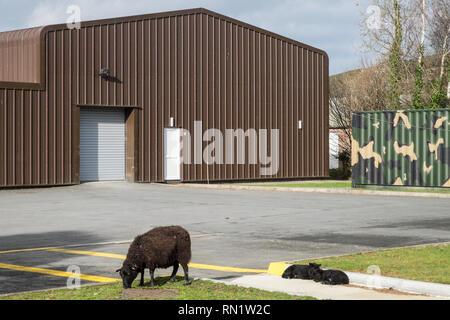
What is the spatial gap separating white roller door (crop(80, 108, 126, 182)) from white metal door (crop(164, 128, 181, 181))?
2.18 m

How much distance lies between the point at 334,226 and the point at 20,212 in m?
9.15

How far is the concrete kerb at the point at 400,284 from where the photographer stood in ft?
29.5

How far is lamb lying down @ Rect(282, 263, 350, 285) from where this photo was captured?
9.77 m

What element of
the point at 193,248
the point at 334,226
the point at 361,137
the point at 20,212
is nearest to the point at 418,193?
the point at 361,137

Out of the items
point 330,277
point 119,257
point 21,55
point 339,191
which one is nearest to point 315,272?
point 330,277

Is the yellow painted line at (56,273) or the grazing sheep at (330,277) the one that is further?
the yellow painted line at (56,273)

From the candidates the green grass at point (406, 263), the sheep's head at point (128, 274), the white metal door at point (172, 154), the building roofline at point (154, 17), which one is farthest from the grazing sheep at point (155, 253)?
the white metal door at point (172, 154)

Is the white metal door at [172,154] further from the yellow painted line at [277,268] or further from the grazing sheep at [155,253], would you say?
the grazing sheep at [155,253]

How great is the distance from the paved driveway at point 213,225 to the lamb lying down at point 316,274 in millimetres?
1044

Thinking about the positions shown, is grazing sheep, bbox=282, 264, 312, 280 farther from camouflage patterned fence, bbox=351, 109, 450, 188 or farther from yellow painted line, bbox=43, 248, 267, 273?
camouflage patterned fence, bbox=351, 109, 450, 188

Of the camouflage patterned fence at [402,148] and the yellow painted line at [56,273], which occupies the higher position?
the camouflage patterned fence at [402,148]

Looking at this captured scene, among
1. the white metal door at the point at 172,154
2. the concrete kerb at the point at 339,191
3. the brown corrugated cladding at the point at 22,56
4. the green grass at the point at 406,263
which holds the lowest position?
the green grass at the point at 406,263

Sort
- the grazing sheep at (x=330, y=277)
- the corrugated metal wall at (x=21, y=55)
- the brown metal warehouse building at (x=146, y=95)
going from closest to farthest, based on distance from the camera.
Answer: the grazing sheep at (x=330, y=277)
the brown metal warehouse building at (x=146, y=95)
the corrugated metal wall at (x=21, y=55)

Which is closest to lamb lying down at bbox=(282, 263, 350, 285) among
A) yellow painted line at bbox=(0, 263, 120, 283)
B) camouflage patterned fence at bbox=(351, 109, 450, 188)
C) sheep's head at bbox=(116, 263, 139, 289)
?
sheep's head at bbox=(116, 263, 139, 289)
